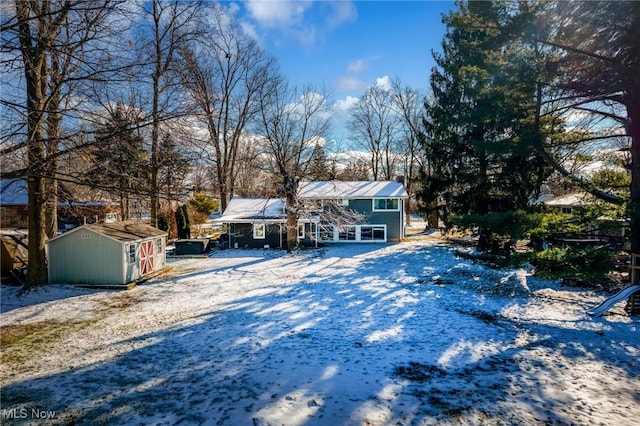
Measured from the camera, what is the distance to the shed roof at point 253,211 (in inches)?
880

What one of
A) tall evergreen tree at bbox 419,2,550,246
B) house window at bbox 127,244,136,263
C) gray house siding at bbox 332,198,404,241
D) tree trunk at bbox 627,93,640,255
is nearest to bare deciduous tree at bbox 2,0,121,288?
house window at bbox 127,244,136,263

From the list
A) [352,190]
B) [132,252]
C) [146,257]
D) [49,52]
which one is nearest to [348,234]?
[352,190]

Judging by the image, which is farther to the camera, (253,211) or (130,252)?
(253,211)

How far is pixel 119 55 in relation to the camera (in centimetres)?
595

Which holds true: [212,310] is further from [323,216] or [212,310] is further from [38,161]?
[323,216]

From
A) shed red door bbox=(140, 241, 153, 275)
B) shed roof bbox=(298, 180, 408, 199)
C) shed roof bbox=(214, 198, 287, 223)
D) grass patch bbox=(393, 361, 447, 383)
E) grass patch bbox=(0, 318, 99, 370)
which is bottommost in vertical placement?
grass patch bbox=(393, 361, 447, 383)

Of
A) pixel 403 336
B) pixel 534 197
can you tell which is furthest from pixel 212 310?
pixel 534 197

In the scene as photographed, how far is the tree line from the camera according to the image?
5.87 metres

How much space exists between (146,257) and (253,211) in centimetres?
1048

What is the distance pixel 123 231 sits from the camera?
13586 millimetres

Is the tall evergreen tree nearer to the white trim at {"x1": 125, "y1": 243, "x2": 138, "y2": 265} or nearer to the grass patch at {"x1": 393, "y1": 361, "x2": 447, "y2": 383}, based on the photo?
the grass patch at {"x1": 393, "y1": 361, "x2": 447, "y2": 383}

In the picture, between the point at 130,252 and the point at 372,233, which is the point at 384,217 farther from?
the point at 130,252

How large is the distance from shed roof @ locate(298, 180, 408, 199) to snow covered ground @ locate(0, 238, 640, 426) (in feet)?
40.2

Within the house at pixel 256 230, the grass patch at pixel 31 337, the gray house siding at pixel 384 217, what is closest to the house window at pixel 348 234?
the gray house siding at pixel 384 217
